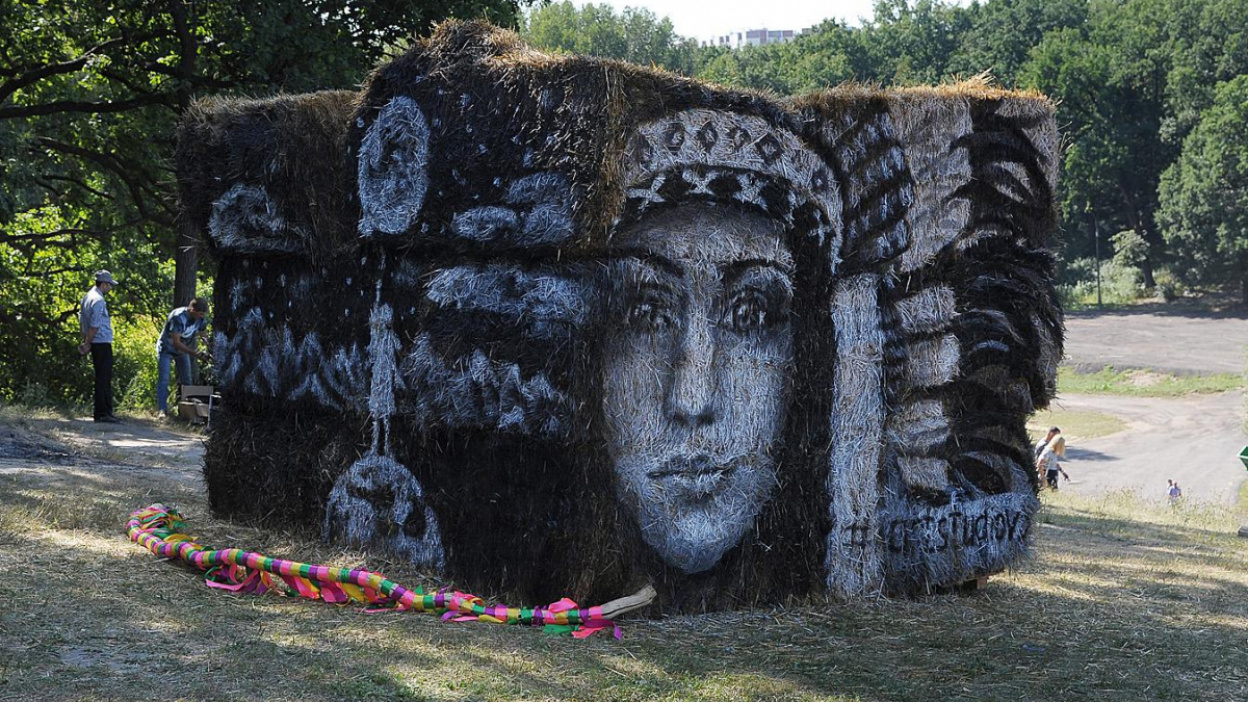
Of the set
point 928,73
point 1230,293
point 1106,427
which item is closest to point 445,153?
point 1106,427

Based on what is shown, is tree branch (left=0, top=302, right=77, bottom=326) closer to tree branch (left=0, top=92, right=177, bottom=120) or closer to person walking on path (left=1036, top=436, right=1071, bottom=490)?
tree branch (left=0, top=92, right=177, bottom=120)

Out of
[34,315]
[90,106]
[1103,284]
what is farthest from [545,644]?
[1103,284]

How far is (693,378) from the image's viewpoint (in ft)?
22.8

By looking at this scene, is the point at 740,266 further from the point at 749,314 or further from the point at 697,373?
the point at 697,373

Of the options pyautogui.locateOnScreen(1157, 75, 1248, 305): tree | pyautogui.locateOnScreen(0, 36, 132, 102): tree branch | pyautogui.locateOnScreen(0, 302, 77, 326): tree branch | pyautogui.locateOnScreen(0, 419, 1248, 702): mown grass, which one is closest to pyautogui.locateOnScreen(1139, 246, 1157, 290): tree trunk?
pyautogui.locateOnScreen(1157, 75, 1248, 305): tree

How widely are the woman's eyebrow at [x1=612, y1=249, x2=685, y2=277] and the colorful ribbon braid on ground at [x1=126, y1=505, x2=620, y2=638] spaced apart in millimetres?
1831

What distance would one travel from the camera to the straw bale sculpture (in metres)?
6.69

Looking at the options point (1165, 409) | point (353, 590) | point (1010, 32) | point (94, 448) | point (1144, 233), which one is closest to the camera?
point (353, 590)

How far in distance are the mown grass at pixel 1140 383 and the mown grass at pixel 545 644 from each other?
38140 mm

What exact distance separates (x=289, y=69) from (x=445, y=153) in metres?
8.22

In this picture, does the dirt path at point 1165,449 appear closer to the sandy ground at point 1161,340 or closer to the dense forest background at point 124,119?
the sandy ground at point 1161,340

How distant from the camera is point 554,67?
6582 millimetres

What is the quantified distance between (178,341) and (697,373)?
11.0m

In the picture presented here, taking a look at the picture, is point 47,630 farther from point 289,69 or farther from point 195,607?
point 289,69
